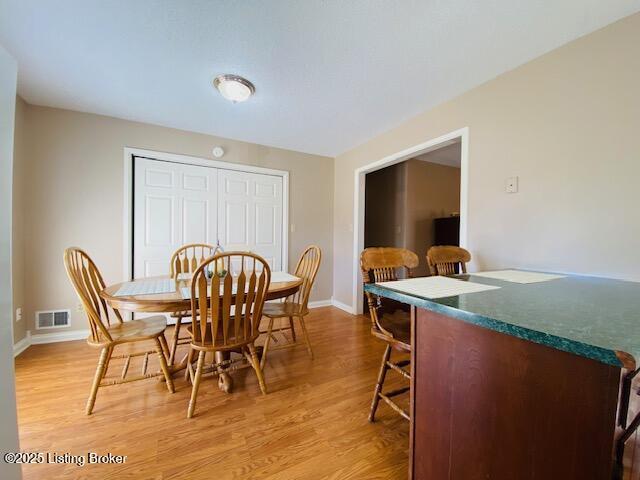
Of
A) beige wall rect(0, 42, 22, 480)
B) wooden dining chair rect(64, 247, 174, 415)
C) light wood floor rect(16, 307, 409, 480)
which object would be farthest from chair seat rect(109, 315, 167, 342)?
beige wall rect(0, 42, 22, 480)

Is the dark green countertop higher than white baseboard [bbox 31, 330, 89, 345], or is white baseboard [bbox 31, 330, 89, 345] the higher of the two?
the dark green countertop

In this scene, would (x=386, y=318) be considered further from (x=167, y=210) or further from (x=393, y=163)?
(x=167, y=210)

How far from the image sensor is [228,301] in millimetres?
1405

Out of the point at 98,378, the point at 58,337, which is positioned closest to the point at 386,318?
the point at 98,378

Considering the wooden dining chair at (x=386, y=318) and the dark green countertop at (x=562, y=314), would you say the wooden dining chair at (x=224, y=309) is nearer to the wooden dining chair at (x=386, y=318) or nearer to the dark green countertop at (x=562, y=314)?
the wooden dining chair at (x=386, y=318)

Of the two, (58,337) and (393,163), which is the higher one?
(393,163)

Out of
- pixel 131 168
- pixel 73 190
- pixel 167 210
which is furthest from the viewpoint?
pixel 167 210

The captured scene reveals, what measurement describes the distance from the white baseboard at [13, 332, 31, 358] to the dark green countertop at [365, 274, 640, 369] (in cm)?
321

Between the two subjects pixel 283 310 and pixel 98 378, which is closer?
pixel 98 378

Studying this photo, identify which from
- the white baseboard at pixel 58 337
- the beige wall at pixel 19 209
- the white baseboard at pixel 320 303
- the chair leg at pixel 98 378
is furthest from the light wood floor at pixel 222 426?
the white baseboard at pixel 320 303

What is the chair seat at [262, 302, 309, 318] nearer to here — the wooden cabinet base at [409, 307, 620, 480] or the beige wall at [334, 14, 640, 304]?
the wooden cabinet base at [409, 307, 620, 480]

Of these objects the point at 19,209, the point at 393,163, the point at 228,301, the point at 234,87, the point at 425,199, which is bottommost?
the point at 228,301

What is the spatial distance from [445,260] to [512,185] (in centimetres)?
78

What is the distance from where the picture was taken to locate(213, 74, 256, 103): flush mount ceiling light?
6.17ft
